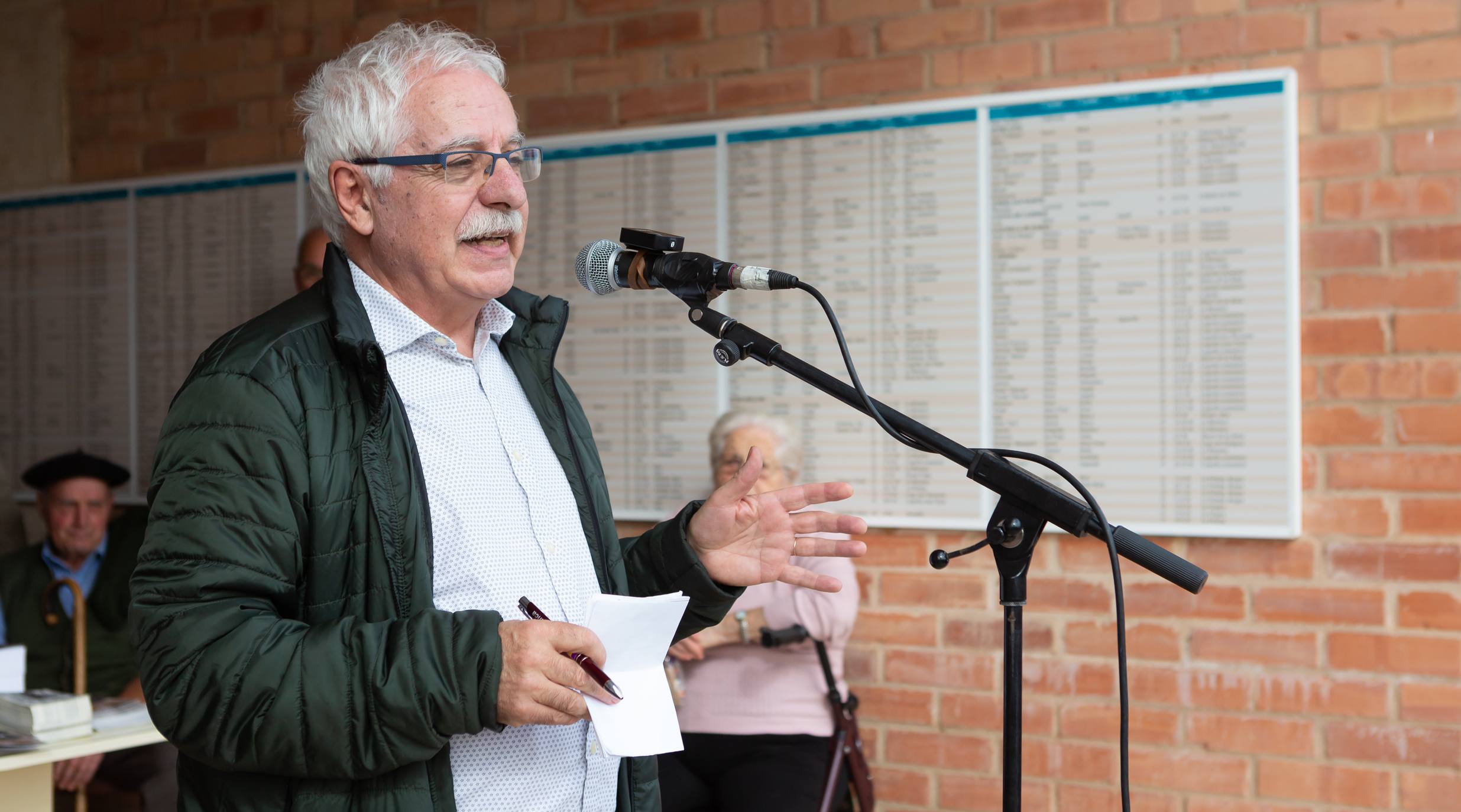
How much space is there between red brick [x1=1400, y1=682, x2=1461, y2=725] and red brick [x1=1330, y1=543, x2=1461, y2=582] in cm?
22

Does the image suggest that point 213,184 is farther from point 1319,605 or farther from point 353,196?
point 1319,605

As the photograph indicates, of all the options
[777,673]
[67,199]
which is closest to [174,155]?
[67,199]

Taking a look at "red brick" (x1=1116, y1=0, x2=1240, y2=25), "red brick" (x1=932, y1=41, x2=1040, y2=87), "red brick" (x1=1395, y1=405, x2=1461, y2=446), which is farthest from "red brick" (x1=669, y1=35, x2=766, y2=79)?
"red brick" (x1=1395, y1=405, x2=1461, y2=446)

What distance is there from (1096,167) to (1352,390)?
2.34 ft

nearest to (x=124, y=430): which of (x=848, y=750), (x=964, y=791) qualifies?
(x=848, y=750)

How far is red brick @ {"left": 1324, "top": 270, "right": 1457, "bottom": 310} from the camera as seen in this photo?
2.38 meters

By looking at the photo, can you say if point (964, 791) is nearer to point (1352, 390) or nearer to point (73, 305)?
point (1352, 390)

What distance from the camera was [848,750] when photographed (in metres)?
2.68

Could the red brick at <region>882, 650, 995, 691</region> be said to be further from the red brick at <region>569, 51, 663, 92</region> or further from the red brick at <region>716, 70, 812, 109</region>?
the red brick at <region>569, 51, 663, 92</region>

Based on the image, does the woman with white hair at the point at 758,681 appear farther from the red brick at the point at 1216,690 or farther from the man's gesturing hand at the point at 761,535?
the man's gesturing hand at the point at 761,535

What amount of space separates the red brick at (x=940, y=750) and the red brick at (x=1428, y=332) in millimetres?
1254

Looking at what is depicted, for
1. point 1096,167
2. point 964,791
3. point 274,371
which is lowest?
point 964,791

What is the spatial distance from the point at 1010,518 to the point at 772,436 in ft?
5.24

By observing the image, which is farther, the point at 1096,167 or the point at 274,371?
the point at 1096,167
